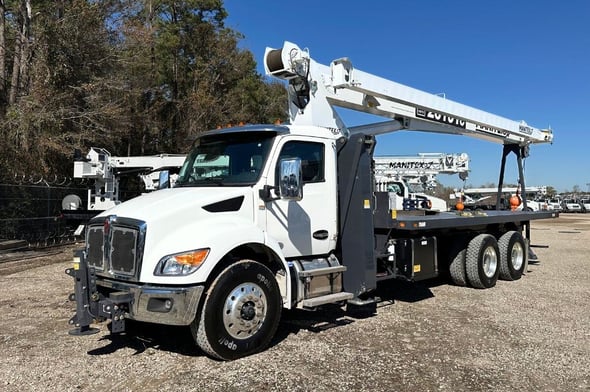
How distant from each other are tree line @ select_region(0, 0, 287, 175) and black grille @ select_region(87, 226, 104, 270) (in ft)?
20.7

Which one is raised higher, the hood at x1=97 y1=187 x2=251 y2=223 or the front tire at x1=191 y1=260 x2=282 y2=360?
the hood at x1=97 y1=187 x2=251 y2=223

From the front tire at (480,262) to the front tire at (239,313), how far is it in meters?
4.79

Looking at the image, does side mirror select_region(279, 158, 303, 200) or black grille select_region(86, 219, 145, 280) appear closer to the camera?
black grille select_region(86, 219, 145, 280)

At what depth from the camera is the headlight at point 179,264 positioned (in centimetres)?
467

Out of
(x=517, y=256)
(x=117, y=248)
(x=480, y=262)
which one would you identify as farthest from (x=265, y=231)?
(x=517, y=256)

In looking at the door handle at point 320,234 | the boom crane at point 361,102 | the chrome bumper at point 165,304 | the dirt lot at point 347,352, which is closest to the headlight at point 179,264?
the chrome bumper at point 165,304

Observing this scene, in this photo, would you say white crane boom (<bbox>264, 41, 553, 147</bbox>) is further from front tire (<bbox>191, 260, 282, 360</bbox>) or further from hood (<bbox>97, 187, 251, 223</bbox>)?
front tire (<bbox>191, 260, 282, 360</bbox>)

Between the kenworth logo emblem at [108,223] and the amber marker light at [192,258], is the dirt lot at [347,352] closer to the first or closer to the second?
the amber marker light at [192,258]

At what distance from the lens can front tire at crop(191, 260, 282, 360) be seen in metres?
4.82

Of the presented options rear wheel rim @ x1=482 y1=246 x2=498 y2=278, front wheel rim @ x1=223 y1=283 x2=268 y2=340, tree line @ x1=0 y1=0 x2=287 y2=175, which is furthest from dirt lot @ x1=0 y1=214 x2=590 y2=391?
tree line @ x1=0 y1=0 x2=287 y2=175

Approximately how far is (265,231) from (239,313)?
3.26 ft

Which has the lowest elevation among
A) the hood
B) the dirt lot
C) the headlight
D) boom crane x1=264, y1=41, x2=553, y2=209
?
the dirt lot

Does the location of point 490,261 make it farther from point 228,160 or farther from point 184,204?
point 184,204

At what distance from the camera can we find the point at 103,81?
18.2 metres
